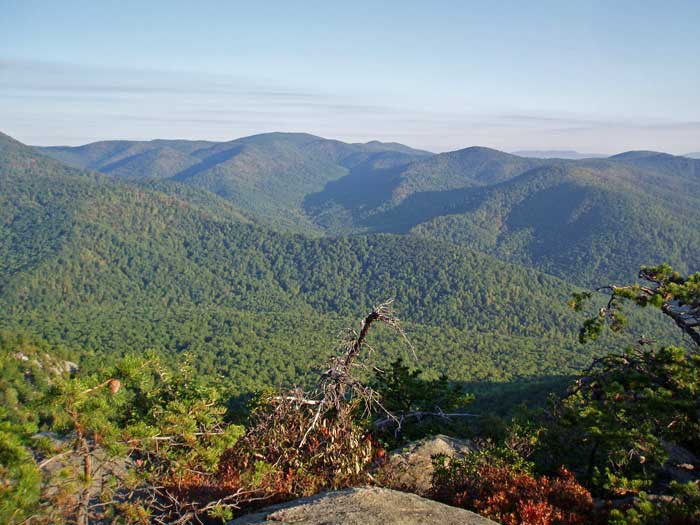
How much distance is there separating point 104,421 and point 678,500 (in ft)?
25.7

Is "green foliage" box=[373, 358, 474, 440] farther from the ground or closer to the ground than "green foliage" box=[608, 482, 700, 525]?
closer to the ground

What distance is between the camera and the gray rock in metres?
5.97

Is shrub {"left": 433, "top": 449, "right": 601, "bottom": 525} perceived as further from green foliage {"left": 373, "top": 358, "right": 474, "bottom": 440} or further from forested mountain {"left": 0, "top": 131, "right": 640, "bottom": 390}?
forested mountain {"left": 0, "top": 131, "right": 640, "bottom": 390}

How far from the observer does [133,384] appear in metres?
6.52

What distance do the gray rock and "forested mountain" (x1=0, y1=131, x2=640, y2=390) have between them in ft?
191

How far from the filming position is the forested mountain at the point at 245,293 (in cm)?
8964

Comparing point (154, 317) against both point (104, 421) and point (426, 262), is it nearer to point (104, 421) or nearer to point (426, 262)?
point (426, 262)

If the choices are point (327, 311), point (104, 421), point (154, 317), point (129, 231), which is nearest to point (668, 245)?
point (327, 311)

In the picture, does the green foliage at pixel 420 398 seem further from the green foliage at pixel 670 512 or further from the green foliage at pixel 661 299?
the green foliage at pixel 670 512

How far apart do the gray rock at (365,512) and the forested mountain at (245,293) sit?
58.3 m

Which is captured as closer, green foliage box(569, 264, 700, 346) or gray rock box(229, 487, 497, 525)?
gray rock box(229, 487, 497, 525)

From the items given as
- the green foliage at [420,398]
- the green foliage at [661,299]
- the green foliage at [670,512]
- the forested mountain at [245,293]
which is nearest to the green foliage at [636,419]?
the green foliage at [661,299]

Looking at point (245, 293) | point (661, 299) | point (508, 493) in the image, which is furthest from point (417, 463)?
point (245, 293)

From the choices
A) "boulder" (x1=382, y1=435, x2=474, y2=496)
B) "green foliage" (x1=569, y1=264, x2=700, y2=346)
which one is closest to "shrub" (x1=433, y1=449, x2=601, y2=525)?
"boulder" (x1=382, y1=435, x2=474, y2=496)
